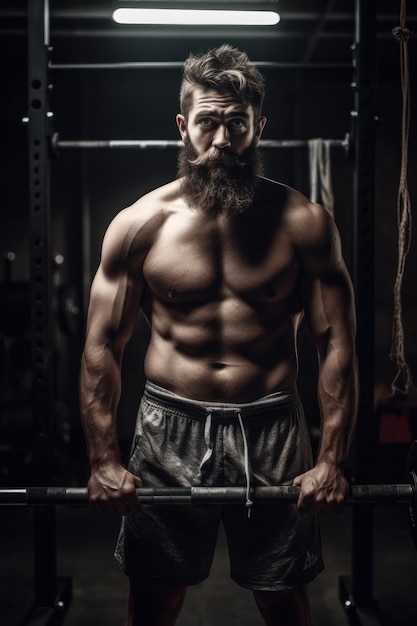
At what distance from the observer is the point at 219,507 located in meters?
1.85

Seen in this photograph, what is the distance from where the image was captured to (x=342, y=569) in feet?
11.1

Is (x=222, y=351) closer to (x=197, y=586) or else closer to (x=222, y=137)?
(x=222, y=137)

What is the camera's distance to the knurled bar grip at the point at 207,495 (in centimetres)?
160

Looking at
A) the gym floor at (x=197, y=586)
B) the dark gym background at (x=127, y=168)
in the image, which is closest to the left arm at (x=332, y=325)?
the gym floor at (x=197, y=586)

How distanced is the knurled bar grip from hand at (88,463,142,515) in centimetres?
2

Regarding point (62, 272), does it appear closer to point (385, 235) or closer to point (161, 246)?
point (385, 235)

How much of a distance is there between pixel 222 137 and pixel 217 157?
0.05 m

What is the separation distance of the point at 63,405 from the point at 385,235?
2.75 metres

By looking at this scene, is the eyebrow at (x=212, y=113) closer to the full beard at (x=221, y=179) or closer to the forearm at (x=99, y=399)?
the full beard at (x=221, y=179)


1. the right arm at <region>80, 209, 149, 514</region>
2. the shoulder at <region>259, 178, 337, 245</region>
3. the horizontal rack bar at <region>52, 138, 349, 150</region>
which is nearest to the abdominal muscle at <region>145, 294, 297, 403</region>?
the right arm at <region>80, 209, 149, 514</region>

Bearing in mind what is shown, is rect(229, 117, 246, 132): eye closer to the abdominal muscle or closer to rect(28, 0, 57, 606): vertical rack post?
the abdominal muscle

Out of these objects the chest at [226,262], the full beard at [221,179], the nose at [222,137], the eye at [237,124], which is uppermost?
the eye at [237,124]

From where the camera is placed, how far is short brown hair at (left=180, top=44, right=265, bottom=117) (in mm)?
1663

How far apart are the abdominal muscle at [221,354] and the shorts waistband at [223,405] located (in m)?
0.01
